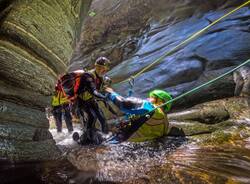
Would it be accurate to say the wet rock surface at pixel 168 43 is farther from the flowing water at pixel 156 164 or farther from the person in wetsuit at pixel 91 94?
the flowing water at pixel 156 164

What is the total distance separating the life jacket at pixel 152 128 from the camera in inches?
263

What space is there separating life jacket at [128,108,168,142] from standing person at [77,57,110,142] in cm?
102

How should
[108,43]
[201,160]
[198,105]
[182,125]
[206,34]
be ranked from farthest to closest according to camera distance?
[108,43] < [206,34] < [198,105] < [182,125] < [201,160]

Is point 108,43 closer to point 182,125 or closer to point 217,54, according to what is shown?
point 217,54

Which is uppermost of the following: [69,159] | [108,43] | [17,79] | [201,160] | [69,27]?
[108,43]

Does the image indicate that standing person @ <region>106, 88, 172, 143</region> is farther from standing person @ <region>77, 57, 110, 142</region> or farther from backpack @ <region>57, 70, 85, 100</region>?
backpack @ <region>57, 70, 85, 100</region>

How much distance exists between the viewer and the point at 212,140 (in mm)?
6500

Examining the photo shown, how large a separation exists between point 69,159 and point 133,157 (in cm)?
124

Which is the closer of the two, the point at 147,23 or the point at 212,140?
the point at 212,140

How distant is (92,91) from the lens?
22.2 ft

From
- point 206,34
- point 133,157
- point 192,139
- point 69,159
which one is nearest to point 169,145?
point 192,139

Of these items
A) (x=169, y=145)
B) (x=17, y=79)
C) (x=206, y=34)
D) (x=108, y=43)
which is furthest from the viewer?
(x=108, y=43)

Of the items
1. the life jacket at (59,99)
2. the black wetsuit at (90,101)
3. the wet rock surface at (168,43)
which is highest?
the wet rock surface at (168,43)

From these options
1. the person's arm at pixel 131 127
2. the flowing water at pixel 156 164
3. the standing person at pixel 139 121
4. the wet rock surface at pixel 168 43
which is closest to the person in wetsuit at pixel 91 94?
the standing person at pixel 139 121
